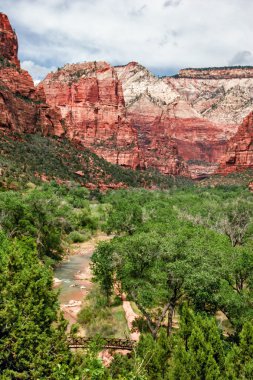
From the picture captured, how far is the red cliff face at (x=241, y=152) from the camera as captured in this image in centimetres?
14112

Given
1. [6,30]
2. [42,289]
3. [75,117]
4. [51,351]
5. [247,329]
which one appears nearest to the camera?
[51,351]

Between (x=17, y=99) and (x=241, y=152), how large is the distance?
276 feet

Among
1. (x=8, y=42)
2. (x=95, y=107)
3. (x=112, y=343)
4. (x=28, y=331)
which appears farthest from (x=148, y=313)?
(x=95, y=107)

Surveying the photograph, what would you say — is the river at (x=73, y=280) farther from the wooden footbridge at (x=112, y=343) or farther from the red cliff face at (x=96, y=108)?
the red cliff face at (x=96, y=108)

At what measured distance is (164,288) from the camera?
19.5 meters

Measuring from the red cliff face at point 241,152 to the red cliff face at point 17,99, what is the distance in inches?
2707

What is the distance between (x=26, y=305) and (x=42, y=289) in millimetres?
1139

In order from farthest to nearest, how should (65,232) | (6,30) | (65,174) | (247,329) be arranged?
(6,30) → (65,174) → (65,232) → (247,329)

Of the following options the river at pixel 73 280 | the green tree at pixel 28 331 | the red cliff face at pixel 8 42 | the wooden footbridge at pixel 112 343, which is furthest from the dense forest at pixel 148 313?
the red cliff face at pixel 8 42

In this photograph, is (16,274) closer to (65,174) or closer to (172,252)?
(172,252)

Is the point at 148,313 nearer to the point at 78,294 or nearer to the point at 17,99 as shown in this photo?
the point at 78,294

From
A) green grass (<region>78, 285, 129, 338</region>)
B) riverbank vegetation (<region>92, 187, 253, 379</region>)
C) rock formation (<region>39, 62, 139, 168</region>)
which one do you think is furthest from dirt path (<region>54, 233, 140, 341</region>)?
rock formation (<region>39, 62, 139, 168</region>)

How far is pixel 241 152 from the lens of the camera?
5635 inches

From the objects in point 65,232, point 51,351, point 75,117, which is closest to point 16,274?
point 51,351
